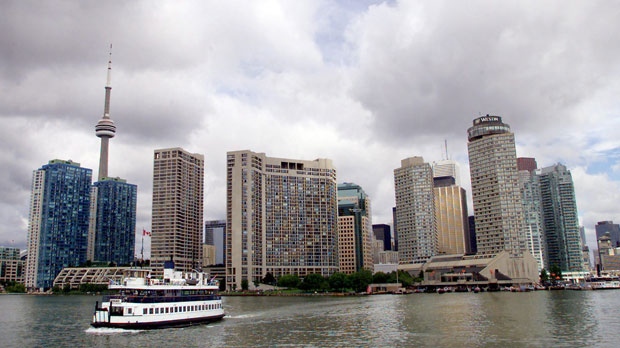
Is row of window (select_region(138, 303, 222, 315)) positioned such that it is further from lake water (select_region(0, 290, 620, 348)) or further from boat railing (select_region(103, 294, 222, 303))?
lake water (select_region(0, 290, 620, 348))

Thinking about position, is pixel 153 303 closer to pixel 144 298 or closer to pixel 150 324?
pixel 144 298

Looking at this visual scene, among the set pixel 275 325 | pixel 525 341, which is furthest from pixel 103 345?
pixel 525 341

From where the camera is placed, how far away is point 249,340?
78125mm

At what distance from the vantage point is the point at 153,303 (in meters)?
88.9

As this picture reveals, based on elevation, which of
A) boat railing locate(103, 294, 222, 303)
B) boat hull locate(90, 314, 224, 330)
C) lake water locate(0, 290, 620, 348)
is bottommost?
lake water locate(0, 290, 620, 348)

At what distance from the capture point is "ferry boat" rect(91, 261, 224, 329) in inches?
3376

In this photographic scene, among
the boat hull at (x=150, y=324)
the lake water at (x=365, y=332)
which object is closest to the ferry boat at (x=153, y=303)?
the boat hull at (x=150, y=324)

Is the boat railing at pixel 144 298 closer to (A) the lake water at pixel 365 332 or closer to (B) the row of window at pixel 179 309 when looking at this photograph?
(B) the row of window at pixel 179 309

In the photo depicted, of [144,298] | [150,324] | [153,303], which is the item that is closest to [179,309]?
[153,303]

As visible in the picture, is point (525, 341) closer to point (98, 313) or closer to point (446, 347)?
point (446, 347)

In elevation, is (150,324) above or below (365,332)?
above

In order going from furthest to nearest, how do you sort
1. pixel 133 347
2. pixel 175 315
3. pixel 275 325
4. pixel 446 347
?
pixel 275 325 < pixel 175 315 < pixel 133 347 < pixel 446 347

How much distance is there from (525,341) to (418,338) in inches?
583

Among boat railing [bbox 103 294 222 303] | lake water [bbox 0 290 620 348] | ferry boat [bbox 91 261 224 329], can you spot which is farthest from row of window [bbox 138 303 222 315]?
lake water [bbox 0 290 620 348]
